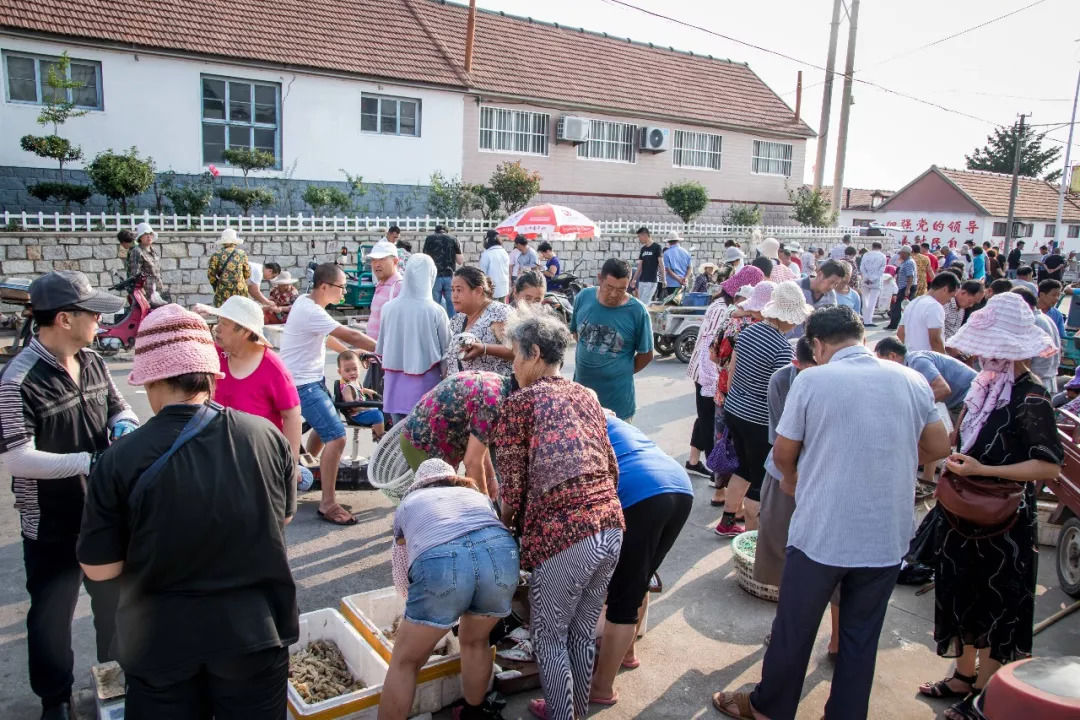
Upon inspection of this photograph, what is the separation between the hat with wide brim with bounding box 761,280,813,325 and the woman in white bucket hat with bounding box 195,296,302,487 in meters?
3.09

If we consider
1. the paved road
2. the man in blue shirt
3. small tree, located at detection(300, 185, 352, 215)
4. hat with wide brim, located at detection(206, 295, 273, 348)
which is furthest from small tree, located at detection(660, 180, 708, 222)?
hat with wide brim, located at detection(206, 295, 273, 348)

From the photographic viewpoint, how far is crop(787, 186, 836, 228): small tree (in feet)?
93.9

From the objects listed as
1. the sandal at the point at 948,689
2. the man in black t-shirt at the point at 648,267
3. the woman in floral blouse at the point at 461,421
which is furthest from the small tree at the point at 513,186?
the sandal at the point at 948,689

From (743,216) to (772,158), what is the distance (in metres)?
4.66

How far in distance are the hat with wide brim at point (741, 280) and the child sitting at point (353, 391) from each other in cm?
313

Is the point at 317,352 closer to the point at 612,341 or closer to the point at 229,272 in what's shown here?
the point at 612,341

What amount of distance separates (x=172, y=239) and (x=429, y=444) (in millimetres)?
12436

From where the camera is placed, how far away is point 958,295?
8.13m

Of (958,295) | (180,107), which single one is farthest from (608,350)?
(180,107)

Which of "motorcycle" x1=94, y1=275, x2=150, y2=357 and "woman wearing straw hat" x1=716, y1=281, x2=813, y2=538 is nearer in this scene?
"woman wearing straw hat" x1=716, y1=281, x2=813, y2=538

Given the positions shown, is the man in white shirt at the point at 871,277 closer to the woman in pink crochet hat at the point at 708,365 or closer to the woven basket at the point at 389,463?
the woman in pink crochet hat at the point at 708,365

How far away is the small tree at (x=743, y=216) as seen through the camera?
26.7m

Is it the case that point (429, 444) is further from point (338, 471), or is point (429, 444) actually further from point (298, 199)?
point (298, 199)

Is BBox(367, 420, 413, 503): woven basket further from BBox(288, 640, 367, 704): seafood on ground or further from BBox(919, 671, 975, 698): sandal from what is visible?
BBox(919, 671, 975, 698): sandal
